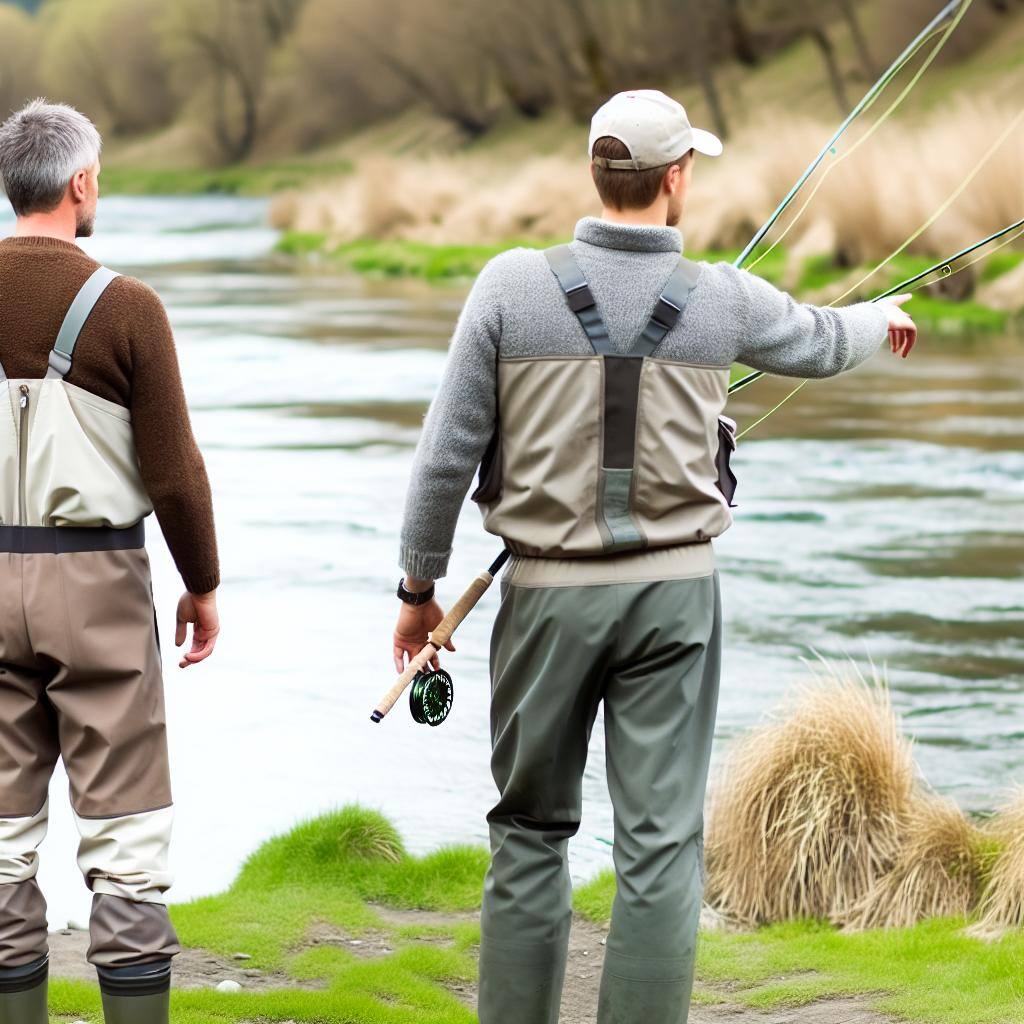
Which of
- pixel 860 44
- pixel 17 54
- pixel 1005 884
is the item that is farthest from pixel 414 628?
pixel 17 54

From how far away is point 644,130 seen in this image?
3457 mm

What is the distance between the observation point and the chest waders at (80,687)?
136 inches

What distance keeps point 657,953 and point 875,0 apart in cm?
6278

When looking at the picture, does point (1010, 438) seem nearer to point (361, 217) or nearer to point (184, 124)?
point (361, 217)

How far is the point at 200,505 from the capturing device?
3.66 m

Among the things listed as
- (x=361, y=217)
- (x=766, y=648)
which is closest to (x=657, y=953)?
(x=766, y=648)

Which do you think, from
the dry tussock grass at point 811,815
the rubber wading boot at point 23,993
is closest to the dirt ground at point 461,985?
the dry tussock grass at point 811,815

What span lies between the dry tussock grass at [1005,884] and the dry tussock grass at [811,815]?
0.96ft

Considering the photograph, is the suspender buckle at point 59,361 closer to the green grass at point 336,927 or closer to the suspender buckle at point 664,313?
the suspender buckle at point 664,313

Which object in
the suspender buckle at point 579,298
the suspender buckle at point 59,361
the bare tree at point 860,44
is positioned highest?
the bare tree at point 860,44

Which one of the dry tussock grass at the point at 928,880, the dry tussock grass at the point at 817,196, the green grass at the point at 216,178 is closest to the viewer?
the dry tussock grass at the point at 928,880

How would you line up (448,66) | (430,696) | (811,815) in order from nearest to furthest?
1. (430,696)
2. (811,815)
3. (448,66)

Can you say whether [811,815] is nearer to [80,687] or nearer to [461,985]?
Answer: [461,985]

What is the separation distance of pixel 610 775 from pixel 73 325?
4.34 feet
